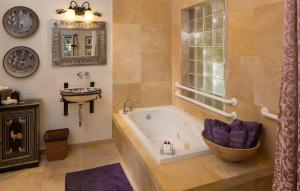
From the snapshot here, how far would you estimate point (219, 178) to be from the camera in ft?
5.67

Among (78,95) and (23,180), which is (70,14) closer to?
(78,95)

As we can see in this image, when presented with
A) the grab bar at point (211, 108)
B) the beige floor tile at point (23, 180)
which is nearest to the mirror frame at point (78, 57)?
the grab bar at point (211, 108)

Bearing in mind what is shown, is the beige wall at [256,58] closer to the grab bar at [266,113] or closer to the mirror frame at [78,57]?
the grab bar at [266,113]

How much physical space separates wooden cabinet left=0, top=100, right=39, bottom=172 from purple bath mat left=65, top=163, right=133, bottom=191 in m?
0.59

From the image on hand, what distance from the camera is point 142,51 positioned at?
11.5 feet

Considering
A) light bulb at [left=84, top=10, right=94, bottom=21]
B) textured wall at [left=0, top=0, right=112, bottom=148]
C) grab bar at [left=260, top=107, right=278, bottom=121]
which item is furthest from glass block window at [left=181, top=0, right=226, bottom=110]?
light bulb at [left=84, top=10, right=94, bottom=21]

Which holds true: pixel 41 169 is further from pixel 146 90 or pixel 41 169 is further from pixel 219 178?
pixel 219 178

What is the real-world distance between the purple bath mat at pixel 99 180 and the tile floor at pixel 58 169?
7 cm

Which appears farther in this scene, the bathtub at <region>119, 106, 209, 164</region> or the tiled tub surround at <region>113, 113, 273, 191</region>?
the bathtub at <region>119, 106, 209, 164</region>

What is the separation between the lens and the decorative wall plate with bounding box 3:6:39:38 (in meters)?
2.85

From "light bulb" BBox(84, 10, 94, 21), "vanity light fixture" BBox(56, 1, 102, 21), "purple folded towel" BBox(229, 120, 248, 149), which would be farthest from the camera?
"light bulb" BBox(84, 10, 94, 21)

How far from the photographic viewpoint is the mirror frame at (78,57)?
308cm

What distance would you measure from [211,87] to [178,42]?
97 centimetres

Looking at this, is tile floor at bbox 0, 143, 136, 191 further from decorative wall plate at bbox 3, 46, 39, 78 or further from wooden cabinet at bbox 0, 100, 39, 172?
decorative wall plate at bbox 3, 46, 39, 78
